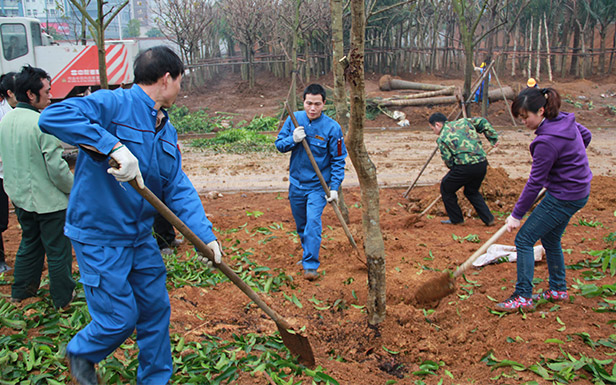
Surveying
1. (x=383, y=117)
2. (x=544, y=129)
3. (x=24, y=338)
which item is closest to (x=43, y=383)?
(x=24, y=338)

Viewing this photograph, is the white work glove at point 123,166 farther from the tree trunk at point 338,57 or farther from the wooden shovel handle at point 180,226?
the tree trunk at point 338,57

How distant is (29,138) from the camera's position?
11.6 ft

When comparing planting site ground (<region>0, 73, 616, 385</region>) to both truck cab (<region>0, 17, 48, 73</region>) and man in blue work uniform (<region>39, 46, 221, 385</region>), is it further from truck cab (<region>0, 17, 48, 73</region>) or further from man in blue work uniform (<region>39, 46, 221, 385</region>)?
truck cab (<region>0, 17, 48, 73</region>)

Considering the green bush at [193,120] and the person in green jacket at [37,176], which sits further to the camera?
the green bush at [193,120]

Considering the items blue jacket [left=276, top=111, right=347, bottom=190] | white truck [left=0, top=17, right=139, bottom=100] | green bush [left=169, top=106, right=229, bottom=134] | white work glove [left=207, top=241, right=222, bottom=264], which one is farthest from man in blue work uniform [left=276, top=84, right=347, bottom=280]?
green bush [left=169, top=106, right=229, bottom=134]

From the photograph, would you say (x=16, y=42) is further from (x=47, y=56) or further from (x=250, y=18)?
(x=250, y=18)

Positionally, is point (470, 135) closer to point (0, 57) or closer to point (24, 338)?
point (24, 338)

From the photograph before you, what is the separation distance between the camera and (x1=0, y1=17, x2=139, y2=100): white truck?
428 inches

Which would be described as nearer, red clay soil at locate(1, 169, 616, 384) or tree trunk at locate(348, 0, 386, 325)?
tree trunk at locate(348, 0, 386, 325)

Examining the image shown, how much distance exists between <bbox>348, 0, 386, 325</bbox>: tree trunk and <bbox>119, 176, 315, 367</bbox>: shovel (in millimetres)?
709

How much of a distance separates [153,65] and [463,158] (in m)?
4.43

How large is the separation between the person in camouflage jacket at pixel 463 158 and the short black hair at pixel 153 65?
13.9 ft

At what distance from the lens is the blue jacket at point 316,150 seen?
4871mm

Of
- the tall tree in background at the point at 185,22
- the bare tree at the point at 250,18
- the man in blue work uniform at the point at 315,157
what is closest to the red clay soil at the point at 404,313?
the man in blue work uniform at the point at 315,157
